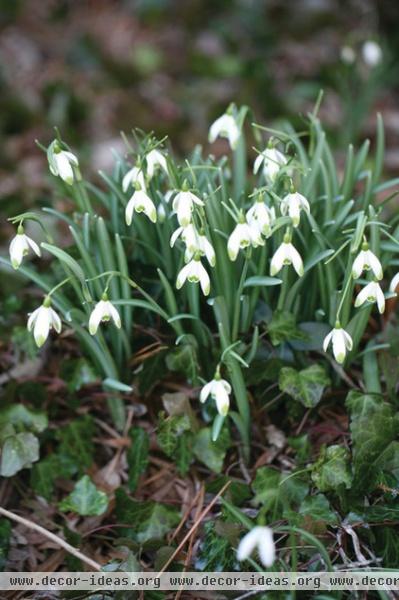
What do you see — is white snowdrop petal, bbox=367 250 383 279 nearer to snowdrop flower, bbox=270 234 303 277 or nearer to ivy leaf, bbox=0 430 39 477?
snowdrop flower, bbox=270 234 303 277

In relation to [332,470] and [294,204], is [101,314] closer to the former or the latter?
[294,204]

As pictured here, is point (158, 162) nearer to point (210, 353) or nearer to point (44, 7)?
point (210, 353)

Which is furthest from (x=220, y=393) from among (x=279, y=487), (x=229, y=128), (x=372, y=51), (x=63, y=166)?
(x=372, y=51)

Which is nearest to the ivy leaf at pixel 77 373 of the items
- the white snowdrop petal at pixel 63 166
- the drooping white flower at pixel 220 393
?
the drooping white flower at pixel 220 393

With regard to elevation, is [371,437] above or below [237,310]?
below

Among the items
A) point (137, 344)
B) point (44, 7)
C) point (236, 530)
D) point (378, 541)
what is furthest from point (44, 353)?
point (44, 7)

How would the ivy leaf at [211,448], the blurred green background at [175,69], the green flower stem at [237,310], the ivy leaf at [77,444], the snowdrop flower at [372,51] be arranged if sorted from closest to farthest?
the green flower stem at [237,310] → the ivy leaf at [211,448] → the ivy leaf at [77,444] → the snowdrop flower at [372,51] → the blurred green background at [175,69]

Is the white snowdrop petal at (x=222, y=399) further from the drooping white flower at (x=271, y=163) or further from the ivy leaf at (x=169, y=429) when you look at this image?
the drooping white flower at (x=271, y=163)
